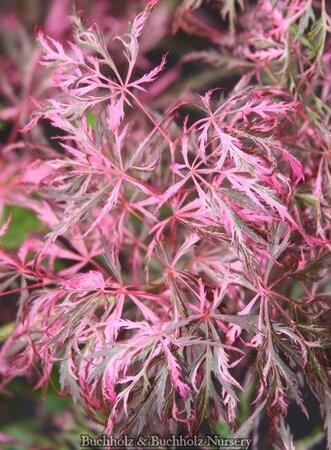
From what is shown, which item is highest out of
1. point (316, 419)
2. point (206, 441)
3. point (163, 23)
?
point (163, 23)

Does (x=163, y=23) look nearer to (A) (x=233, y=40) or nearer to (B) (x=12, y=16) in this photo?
(B) (x=12, y=16)

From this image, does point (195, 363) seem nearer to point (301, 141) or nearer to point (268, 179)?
point (268, 179)

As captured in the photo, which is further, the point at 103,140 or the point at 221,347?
the point at 103,140

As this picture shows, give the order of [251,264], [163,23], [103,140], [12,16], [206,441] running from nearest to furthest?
1. [251,264]
2. [103,140]
3. [206,441]
4. [163,23]
5. [12,16]

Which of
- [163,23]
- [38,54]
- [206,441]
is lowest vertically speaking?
[206,441]

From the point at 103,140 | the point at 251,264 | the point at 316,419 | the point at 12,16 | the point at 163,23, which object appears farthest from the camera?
the point at 12,16

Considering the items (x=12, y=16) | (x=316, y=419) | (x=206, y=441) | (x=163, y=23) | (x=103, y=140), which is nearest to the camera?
(x=103, y=140)

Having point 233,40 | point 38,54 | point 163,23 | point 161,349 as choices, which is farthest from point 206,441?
point 163,23

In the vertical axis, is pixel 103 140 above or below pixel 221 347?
above

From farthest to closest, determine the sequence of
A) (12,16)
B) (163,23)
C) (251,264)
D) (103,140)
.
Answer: (12,16) → (163,23) → (103,140) → (251,264)

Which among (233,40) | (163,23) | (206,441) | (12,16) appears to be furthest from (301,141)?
(12,16)
